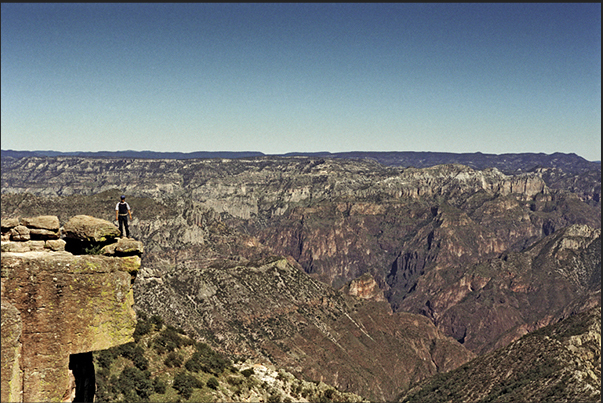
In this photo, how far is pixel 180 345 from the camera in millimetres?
50156

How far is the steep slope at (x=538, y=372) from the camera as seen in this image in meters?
81.8

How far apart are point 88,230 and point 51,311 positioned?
12.0 feet

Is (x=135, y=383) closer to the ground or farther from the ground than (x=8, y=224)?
closer to the ground

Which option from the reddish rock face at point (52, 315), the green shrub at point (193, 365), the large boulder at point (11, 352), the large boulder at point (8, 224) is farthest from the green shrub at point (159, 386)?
the large boulder at point (8, 224)

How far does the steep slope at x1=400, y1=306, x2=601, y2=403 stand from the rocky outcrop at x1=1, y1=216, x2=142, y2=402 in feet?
263

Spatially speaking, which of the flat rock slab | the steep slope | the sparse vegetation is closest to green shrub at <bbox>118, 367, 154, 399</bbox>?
the sparse vegetation

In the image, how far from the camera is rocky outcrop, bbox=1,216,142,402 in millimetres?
16297

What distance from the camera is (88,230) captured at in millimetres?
19281

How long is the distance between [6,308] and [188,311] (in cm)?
9606

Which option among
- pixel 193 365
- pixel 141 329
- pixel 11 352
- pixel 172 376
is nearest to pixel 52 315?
pixel 11 352

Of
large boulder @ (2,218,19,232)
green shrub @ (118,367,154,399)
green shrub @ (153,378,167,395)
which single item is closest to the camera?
large boulder @ (2,218,19,232)

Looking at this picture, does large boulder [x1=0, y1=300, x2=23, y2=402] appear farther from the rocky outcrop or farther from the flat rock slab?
the flat rock slab

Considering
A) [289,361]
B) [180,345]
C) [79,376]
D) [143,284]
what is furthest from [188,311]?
[79,376]

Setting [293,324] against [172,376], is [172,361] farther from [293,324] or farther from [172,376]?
[293,324]
